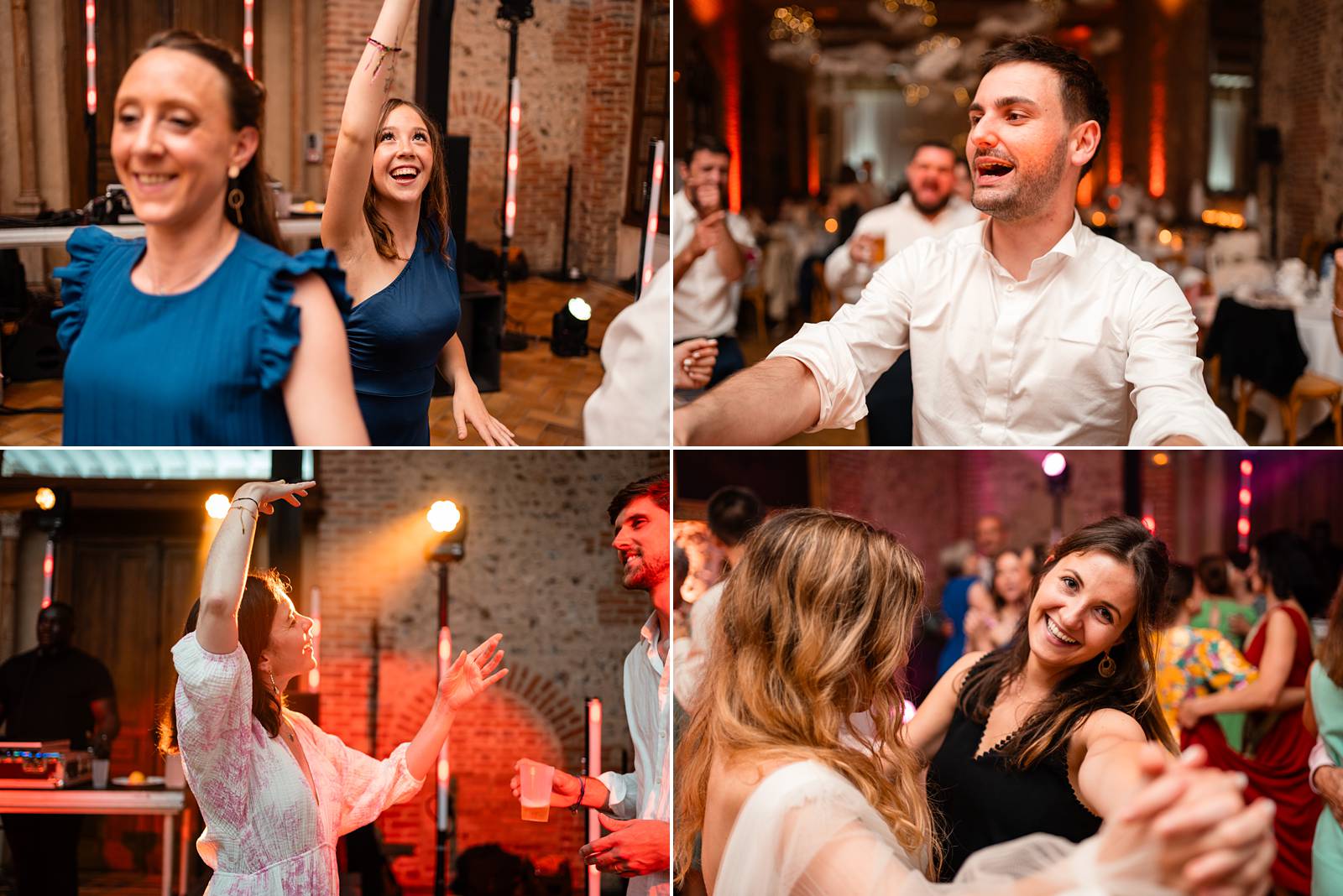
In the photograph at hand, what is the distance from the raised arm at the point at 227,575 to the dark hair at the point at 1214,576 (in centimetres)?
343

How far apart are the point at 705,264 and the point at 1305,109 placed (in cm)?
539

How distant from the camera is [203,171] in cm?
195

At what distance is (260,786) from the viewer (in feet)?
7.50

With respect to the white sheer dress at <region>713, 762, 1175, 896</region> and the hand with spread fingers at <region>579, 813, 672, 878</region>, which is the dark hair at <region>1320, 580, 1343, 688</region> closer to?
the white sheer dress at <region>713, 762, 1175, 896</region>

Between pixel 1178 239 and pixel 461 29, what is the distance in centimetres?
621

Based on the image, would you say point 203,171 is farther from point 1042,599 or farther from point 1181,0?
point 1181,0

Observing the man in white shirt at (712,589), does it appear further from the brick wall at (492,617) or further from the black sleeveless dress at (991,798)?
the black sleeveless dress at (991,798)

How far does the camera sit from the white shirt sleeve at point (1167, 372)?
2084 millimetres

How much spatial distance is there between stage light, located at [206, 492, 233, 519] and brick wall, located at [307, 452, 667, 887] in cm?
20

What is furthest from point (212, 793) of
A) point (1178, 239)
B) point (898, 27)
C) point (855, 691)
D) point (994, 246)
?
point (898, 27)

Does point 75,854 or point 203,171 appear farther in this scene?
point 75,854

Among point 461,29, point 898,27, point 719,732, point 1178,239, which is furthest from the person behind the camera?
point 898,27

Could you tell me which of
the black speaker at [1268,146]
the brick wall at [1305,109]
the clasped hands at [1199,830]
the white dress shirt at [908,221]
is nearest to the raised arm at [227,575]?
the clasped hands at [1199,830]

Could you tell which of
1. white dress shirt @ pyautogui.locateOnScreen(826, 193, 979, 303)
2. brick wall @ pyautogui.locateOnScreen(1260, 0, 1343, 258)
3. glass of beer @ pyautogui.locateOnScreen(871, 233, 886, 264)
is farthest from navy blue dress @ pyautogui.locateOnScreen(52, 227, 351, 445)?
brick wall @ pyautogui.locateOnScreen(1260, 0, 1343, 258)
